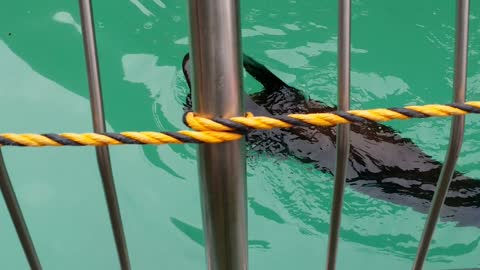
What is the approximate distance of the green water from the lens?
11.8 feet

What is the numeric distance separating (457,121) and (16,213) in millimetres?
721

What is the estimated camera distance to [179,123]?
3982 millimetres

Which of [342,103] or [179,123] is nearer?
[342,103]

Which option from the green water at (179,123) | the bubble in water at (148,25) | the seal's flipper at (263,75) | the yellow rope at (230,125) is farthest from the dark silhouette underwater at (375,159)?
the yellow rope at (230,125)

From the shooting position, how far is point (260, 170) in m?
3.86

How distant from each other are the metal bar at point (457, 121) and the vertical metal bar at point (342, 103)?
158 mm

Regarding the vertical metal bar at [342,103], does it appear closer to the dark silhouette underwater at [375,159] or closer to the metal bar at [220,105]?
the metal bar at [220,105]

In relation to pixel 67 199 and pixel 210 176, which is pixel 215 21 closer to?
pixel 210 176

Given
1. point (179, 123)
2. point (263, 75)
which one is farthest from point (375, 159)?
point (179, 123)

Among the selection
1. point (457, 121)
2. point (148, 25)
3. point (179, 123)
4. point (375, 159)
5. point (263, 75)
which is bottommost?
point (375, 159)

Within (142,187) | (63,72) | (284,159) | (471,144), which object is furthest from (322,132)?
(63,72)

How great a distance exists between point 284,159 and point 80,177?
1.33 m

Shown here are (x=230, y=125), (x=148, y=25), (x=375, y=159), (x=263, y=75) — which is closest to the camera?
(x=230, y=125)

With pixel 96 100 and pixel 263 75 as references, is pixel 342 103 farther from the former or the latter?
pixel 263 75
